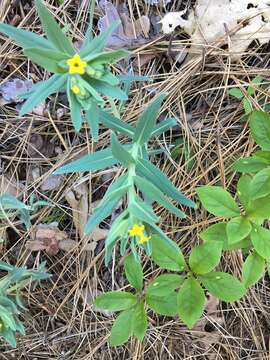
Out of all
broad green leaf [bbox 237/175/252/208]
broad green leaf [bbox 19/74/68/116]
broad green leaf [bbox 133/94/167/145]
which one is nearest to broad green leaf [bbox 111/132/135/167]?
broad green leaf [bbox 133/94/167/145]

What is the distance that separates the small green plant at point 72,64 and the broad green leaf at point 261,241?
0.80 meters

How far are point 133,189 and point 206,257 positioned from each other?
52 centimetres

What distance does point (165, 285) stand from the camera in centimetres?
206

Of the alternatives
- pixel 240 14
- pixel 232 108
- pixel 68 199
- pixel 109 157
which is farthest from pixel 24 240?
Answer: pixel 240 14

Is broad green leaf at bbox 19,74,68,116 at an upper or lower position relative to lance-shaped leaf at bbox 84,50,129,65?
lower

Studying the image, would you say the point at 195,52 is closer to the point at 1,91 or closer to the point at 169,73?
the point at 169,73

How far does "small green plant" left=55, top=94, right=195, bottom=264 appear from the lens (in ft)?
5.11

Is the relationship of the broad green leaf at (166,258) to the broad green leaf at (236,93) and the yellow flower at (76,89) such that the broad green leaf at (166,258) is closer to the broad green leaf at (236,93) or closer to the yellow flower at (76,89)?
the broad green leaf at (236,93)

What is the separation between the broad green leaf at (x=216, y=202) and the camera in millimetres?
2008

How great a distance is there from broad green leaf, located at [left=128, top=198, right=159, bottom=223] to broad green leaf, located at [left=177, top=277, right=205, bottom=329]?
58cm

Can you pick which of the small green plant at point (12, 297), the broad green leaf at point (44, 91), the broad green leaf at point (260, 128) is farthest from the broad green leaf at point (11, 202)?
the broad green leaf at point (260, 128)

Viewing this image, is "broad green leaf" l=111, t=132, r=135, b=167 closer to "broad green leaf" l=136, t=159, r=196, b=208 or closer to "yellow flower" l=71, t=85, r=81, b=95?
"broad green leaf" l=136, t=159, r=196, b=208

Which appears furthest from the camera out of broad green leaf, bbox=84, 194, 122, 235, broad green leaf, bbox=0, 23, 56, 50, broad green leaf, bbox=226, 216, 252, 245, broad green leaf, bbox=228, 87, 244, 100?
broad green leaf, bbox=228, 87, 244, 100

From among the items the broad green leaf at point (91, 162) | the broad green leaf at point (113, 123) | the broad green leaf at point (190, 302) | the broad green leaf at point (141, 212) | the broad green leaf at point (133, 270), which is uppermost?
the broad green leaf at point (113, 123)
